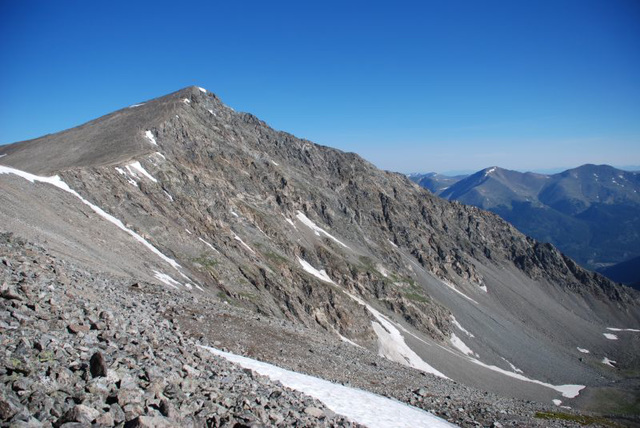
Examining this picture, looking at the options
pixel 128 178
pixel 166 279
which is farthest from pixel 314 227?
pixel 166 279

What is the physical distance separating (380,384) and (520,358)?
→ 91.4 meters

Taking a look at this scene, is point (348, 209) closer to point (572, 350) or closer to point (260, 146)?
point (260, 146)

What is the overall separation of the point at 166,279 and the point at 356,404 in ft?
110

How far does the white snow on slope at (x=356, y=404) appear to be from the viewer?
1731cm

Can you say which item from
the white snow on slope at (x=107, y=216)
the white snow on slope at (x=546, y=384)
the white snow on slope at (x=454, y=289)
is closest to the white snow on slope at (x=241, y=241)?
the white snow on slope at (x=107, y=216)

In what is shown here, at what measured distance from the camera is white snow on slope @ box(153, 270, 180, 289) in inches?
1768

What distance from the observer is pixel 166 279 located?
46125 millimetres

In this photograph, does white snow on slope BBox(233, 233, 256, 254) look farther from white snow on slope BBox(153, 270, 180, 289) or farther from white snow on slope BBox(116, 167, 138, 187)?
white snow on slope BBox(153, 270, 180, 289)

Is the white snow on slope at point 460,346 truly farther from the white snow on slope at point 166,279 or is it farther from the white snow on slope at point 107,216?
the white snow on slope at point 166,279

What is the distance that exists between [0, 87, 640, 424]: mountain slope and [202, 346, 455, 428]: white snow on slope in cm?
575

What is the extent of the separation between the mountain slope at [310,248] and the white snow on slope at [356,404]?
226 inches

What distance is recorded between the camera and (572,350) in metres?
126

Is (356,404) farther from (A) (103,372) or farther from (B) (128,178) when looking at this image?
(B) (128,178)

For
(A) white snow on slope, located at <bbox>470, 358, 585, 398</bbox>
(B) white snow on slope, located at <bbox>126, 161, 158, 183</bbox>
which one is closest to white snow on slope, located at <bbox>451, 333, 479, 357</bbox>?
(A) white snow on slope, located at <bbox>470, 358, 585, 398</bbox>
